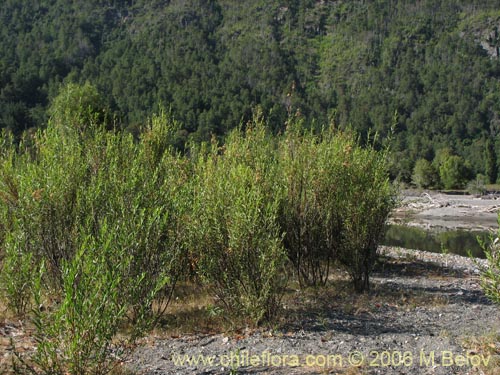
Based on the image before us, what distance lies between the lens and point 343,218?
9.83 m

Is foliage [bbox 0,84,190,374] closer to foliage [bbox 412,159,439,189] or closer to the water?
the water

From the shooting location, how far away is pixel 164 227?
6.98 metres

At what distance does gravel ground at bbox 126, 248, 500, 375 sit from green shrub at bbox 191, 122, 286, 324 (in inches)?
23.2

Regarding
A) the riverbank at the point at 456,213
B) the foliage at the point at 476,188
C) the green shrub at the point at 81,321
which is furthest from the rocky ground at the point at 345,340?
the foliage at the point at 476,188

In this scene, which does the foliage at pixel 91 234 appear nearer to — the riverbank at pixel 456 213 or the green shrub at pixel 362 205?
the green shrub at pixel 362 205

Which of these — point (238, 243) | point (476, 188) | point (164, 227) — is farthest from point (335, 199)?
point (476, 188)

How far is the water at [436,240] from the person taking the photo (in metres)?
28.0

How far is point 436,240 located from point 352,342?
91.8 feet

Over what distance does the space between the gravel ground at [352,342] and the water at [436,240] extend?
17211 millimetres

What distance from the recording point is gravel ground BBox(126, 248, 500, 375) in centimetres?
614

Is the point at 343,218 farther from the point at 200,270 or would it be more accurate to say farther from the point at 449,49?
the point at 449,49

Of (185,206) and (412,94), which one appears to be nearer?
(185,206)

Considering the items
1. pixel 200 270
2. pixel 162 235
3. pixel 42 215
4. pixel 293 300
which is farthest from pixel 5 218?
pixel 293 300

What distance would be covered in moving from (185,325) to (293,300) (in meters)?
2.52
